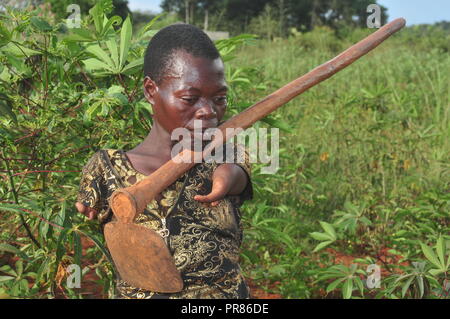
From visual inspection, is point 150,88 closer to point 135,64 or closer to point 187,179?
point 187,179

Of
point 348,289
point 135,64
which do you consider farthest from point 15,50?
point 348,289

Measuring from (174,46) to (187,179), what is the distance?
28cm

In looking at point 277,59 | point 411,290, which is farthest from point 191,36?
point 277,59

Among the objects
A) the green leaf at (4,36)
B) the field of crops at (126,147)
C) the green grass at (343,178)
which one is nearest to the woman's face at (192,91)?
the field of crops at (126,147)

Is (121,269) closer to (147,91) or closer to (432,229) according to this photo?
(147,91)

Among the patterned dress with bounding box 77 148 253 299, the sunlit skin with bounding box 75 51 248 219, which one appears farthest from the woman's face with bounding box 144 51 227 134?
the patterned dress with bounding box 77 148 253 299

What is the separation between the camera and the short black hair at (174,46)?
1146 millimetres

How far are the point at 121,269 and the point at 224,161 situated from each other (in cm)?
32

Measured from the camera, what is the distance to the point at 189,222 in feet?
3.90

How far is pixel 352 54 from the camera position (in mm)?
1150

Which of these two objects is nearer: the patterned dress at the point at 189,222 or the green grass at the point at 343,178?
the patterned dress at the point at 189,222

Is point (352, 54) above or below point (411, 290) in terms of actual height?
above

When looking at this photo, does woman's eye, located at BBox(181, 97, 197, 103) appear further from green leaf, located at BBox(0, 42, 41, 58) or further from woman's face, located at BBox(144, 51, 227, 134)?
green leaf, located at BBox(0, 42, 41, 58)

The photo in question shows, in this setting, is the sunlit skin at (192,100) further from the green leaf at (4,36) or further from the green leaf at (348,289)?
the green leaf at (348,289)
